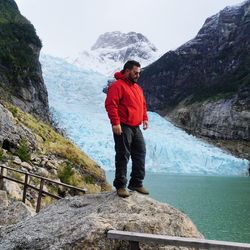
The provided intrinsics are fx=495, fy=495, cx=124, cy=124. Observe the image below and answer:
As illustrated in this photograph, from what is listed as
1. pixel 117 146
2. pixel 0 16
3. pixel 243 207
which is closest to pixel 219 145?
pixel 0 16

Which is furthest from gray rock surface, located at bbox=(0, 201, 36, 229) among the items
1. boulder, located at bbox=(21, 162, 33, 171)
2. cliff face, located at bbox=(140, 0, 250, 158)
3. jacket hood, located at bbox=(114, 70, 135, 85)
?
cliff face, located at bbox=(140, 0, 250, 158)

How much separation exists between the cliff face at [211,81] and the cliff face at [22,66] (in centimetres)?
3557

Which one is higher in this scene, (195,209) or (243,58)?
(243,58)

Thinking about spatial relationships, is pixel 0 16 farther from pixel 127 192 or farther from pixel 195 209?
pixel 127 192

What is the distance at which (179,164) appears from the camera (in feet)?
200

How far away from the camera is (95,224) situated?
5.75 m

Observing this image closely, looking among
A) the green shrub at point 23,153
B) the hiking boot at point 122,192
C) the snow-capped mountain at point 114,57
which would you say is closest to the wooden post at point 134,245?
the hiking boot at point 122,192

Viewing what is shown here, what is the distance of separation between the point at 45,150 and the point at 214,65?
81831 mm

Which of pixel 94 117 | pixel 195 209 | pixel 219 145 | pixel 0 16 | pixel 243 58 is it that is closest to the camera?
pixel 195 209

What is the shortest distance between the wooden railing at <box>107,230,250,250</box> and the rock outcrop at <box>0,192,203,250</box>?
325 millimetres

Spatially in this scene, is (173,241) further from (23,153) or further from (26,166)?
(23,153)

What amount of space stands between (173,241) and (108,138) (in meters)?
58.9

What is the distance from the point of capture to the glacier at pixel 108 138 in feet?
198

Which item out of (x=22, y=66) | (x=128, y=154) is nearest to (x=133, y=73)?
(x=128, y=154)
